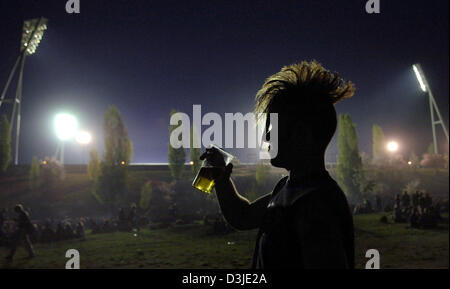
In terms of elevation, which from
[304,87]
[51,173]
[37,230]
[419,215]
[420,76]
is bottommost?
[37,230]

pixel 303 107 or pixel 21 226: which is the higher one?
pixel 303 107

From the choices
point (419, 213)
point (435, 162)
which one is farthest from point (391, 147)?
point (419, 213)

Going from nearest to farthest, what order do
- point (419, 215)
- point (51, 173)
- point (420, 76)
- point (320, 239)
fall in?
1. point (320, 239)
2. point (419, 215)
3. point (51, 173)
4. point (420, 76)

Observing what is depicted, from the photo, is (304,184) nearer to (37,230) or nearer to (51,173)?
(37,230)

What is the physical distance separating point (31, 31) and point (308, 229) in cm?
3886

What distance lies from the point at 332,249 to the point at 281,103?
0.74 meters

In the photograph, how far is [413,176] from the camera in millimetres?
38188

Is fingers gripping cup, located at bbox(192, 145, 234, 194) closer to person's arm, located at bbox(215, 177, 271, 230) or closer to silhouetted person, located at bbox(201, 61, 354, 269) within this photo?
person's arm, located at bbox(215, 177, 271, 230)

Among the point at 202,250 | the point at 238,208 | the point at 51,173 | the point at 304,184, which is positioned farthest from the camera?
the point at 51,173

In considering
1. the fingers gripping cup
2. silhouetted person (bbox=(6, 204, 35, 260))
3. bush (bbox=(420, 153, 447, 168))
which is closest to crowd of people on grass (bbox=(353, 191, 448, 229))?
the fingers gripping cup

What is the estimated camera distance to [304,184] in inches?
46.8

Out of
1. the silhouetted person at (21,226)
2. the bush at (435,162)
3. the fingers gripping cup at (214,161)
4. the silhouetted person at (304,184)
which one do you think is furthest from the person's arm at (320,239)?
the bush at (435,162)

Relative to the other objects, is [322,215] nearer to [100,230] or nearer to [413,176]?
[100,230]

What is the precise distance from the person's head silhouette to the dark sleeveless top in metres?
0.15
